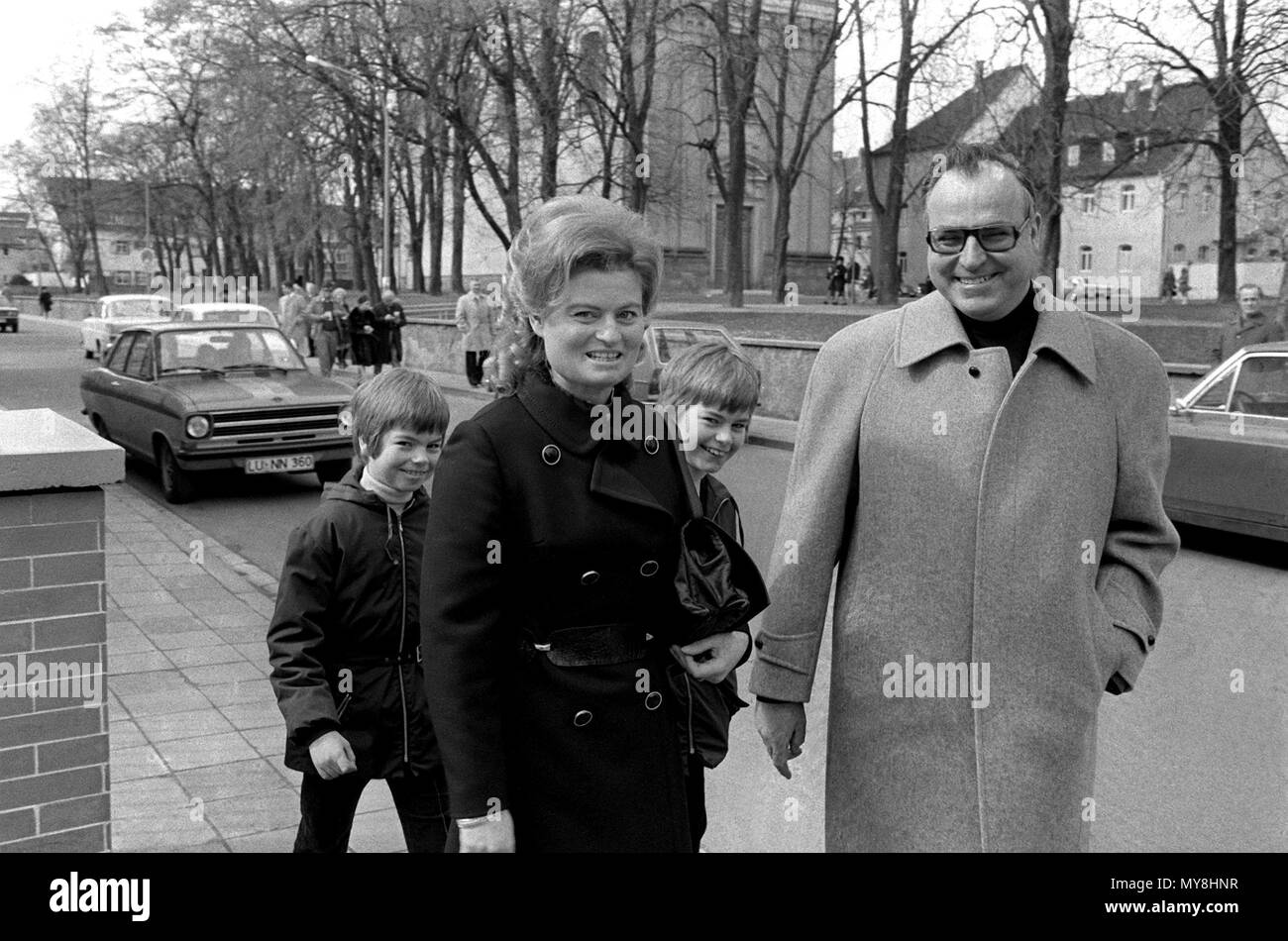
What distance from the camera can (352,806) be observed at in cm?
318

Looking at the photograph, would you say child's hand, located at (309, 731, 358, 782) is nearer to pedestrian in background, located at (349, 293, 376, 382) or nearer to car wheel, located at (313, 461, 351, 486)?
car wheel, located at (313, 461, 351, 486)

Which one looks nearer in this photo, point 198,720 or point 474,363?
point 198,720

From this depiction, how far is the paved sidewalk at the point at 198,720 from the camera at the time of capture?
4.24m

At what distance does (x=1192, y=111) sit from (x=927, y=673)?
77.7ft

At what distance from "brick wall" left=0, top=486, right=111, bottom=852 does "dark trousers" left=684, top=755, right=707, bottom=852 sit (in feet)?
5.90

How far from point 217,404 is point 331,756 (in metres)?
9.41

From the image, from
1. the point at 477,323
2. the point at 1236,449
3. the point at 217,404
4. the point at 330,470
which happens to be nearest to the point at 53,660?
the point at 1236,449

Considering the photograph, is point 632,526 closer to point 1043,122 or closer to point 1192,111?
point 1043,122

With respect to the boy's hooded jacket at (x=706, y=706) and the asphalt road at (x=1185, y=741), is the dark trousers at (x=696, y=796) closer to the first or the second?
the boy's hooded jacket at (x=706, y=706)

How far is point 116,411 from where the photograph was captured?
42.8ft

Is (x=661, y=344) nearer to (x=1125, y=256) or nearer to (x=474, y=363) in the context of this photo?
(x=474, y=363)

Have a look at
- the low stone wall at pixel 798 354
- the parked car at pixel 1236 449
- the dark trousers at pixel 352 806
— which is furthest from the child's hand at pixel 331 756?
the low stone wall at pixel 798 354

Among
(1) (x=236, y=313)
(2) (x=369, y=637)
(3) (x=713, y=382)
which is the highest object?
(1) (x=236, y=313)

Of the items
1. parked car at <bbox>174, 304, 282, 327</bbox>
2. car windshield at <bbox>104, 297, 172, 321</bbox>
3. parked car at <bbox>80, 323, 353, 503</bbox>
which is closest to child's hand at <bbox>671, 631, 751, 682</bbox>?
parked car at <bbox>80, 323, 353, 503</bbox>
